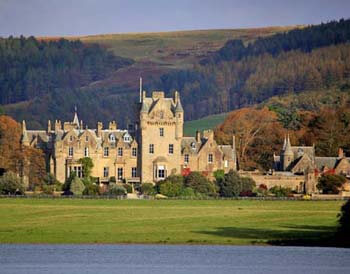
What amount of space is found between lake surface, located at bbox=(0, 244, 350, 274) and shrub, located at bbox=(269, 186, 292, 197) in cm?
4013

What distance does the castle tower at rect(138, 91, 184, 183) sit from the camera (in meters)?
128

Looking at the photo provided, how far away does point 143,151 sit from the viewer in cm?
12825

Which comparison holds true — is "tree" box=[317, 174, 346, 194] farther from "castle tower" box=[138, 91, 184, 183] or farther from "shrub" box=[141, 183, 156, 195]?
"shrub" box=[141, 183, 156, 195]

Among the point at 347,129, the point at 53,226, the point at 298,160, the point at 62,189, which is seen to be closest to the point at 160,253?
the point at 53,226

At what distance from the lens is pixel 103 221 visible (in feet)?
312

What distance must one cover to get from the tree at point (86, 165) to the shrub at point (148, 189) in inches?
206

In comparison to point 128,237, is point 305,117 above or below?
above

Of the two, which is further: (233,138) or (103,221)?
(233,138)

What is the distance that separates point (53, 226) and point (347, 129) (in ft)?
202

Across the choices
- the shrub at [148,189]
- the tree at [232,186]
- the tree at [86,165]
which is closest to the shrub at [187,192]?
the shrub at [148,189]

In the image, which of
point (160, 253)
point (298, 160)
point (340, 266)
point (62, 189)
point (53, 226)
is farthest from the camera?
point (298, 160)

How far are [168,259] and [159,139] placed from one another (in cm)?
5362

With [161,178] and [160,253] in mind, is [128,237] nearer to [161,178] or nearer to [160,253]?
[160,253]

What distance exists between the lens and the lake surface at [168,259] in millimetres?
70375
